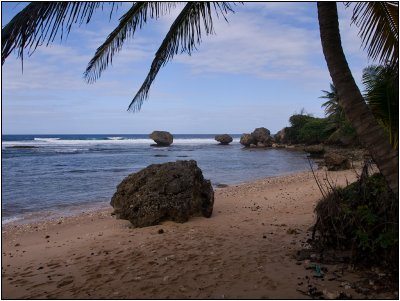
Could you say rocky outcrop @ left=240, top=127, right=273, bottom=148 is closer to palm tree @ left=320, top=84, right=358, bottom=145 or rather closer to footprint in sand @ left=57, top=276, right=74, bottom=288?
palm tree @ left=320, top=84, right=358, bottom=145

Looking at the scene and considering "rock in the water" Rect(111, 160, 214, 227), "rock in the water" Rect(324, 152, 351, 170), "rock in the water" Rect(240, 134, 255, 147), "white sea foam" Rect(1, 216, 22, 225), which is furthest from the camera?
"rock in the water" Rect(240, 134, 255, 147)

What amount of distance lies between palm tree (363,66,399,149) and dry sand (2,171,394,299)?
171 centimetres

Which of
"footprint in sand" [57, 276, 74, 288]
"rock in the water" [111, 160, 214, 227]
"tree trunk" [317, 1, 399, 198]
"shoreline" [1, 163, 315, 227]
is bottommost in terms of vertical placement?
"shoreline" [1, 163, 315, 227]

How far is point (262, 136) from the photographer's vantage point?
188 feet

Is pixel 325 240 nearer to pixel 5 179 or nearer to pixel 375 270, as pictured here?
pixel 375 270

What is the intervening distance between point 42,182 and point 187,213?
555 inches

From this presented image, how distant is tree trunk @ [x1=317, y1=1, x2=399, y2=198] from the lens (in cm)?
303

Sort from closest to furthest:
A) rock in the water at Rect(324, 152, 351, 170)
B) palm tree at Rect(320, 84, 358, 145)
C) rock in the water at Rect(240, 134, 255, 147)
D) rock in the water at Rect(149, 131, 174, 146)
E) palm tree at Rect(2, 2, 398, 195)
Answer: palm tree at Rect(2, 2, 398, 195), rock in the water at Rect(324, 152, 351, 170), palm tree at Rect(320, 84, 358, 145), rock in the water at Rect(240, 134, 255, 147), rock in the water at Rect(149, 131, 174, 146)

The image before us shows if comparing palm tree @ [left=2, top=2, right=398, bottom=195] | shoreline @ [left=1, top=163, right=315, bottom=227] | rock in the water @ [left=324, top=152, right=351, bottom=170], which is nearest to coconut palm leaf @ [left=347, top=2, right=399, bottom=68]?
palm tree @ [left=2, top=2, right=398, bottom=195]

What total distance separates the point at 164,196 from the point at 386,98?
16.6 ft

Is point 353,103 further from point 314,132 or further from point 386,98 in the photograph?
point 314,132

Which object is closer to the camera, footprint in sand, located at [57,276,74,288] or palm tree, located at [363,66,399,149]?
palm tree, located at [363,66,399,149]

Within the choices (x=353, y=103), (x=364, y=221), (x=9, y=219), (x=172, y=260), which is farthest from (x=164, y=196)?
(x=9, y=219)

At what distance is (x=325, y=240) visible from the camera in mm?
5203
